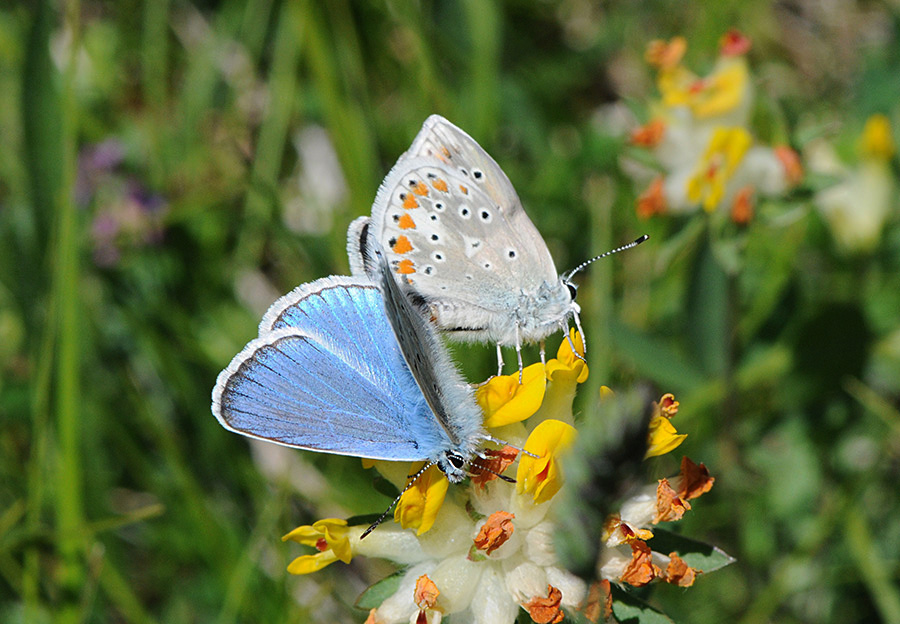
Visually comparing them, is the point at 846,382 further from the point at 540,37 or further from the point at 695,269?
the point at 540,37

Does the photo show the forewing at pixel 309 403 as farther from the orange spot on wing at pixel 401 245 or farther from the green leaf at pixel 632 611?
the orange spot on wing at pixel 401 245

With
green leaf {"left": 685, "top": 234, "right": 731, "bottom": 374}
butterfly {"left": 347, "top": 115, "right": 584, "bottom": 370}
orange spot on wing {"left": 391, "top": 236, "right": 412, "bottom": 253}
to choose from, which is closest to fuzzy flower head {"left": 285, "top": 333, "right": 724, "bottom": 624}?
butterfly {"left": 347, "top": 115, "right": 584, "bottom": 370}

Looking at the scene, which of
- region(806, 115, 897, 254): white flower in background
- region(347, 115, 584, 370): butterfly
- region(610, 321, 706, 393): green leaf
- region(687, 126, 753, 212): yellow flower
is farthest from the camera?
region(806, 115, 897, 254): white flower in background

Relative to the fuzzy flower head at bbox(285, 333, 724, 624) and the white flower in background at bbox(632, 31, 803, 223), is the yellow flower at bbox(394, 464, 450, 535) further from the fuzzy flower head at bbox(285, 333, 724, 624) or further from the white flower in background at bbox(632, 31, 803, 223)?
the white flower in background at bbox(632, 31, 803, 223)

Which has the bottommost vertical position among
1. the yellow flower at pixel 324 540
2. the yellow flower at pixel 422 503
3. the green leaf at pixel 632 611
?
the green leaf at pixel 632 611

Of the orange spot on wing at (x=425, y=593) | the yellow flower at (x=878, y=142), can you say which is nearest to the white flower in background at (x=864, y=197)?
the yellow flower at (x=878, y=142)

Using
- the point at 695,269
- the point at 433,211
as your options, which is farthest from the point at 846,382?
the point at 433,211
